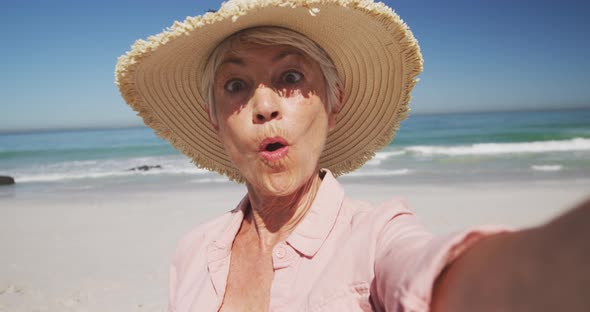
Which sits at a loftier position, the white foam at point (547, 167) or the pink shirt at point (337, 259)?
the pink shirt at point (337, 259)

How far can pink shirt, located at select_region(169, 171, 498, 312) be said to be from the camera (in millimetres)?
654

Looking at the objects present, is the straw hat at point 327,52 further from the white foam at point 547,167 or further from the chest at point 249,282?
the white foam at point 547,167

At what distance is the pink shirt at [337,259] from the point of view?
654 mm

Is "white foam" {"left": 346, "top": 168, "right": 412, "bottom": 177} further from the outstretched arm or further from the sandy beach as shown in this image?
the outstretched arm

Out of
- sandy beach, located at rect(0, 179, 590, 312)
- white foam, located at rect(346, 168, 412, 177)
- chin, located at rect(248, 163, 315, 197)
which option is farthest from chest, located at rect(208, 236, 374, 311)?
white foam, located at rect(346, 168, 412, 177)

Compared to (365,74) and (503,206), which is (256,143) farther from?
(503,206)

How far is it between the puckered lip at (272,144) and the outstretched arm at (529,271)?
0.81 meters

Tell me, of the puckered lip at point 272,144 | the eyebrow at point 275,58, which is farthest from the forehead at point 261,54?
the puckered lip at point 272,144

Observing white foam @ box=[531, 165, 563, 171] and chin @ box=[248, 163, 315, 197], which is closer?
chin @ box=[248, 163, 315, 197]

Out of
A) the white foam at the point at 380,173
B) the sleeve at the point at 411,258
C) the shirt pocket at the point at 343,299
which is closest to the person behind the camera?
the sleeve at the point at 411,258

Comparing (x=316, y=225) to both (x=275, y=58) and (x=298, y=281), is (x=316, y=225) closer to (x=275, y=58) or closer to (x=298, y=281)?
(x=298, y=281)

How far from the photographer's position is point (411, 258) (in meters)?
0.78

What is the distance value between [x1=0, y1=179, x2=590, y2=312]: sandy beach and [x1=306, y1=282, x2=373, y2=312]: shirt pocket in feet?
11.3

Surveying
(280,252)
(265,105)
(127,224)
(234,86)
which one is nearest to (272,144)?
(265,105)
